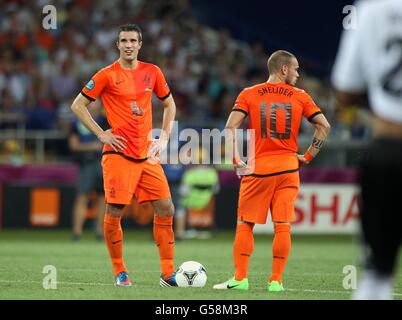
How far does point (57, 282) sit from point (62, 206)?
8533 millimetres

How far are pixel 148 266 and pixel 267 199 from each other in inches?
119

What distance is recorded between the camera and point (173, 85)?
2105 cm

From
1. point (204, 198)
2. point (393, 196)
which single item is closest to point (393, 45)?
point (393, 196)

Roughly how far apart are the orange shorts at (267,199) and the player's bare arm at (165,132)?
87 cm

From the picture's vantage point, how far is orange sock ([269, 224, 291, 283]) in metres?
9.20

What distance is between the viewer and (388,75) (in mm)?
5137

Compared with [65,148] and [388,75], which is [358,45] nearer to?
[388,75]

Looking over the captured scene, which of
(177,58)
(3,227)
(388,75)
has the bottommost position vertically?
(3,227)

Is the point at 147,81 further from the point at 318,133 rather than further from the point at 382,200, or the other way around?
the point at 382,200

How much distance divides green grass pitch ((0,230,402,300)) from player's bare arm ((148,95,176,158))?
3.98 ft
